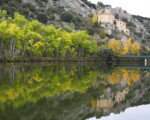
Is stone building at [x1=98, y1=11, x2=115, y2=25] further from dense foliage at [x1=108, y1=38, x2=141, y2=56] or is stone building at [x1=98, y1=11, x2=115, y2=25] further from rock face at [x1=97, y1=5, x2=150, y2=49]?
dense foliage at [x1=108, y1=38, x2=141, y2=56]

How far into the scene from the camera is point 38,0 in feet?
350

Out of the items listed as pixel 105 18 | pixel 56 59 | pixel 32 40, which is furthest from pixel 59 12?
pixel 32 40

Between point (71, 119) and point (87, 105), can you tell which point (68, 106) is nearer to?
point (87, 105)

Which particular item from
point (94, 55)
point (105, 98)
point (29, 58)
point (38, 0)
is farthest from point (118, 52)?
point (105, 98)

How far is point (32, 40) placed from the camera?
4934 centimetres

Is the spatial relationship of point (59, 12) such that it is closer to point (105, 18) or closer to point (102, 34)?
point (102, 34)

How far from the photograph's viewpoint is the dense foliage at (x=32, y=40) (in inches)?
1815

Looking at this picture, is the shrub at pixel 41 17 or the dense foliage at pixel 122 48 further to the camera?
the shrub at pixel 41 17

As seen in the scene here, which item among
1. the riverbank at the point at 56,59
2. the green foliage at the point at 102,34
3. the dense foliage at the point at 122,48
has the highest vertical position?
the green foliage at the point at 102,34

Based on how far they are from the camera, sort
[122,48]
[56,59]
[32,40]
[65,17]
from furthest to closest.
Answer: [65,17] → [122,48] → [56,59] → [32,40]

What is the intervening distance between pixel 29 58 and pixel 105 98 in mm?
42930

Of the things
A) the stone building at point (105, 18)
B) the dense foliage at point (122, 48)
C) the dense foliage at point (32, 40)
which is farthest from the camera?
the stone building at point (105, 18)

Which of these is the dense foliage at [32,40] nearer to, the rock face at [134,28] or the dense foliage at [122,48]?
the dense foliage at [122,48]

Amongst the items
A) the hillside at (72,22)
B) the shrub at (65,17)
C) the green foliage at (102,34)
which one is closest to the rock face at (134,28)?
the hillside at (72,22)
